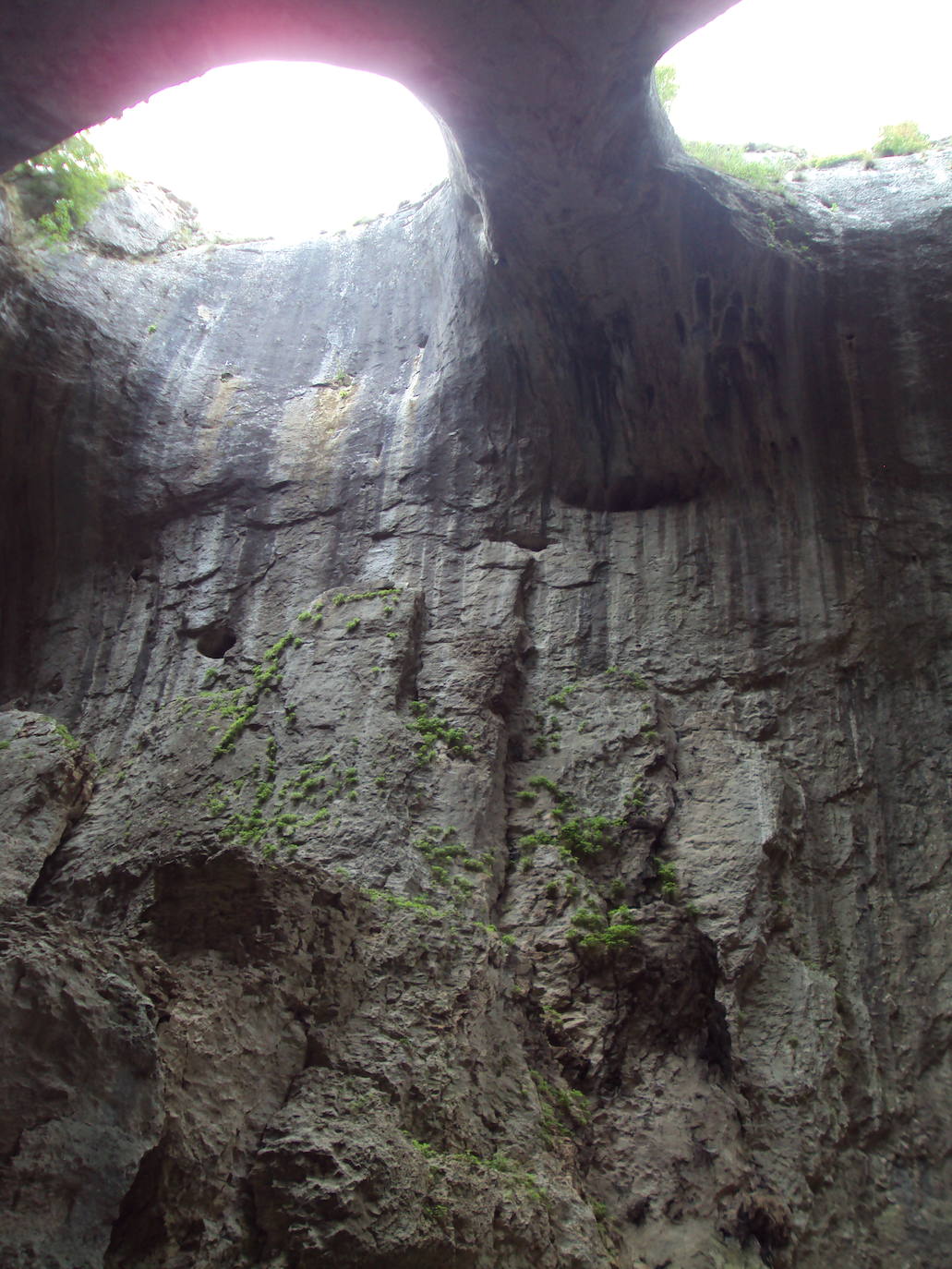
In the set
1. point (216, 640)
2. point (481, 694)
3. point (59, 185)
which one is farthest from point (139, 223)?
point (481, 694)

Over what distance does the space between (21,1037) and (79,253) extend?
10.0 meters

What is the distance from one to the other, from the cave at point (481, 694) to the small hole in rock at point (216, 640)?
44mm

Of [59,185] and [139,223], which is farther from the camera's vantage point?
[139,223]

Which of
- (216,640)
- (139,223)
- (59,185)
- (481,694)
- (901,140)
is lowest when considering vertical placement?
(481,694)

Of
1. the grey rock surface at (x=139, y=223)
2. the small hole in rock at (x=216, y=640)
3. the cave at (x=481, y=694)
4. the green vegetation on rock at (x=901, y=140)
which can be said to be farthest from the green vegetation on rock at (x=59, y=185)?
the green vegetation on rock at (x=901, y=140)

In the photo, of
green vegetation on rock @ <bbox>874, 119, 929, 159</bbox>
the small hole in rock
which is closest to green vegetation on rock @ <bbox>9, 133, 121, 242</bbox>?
the small hole in rock

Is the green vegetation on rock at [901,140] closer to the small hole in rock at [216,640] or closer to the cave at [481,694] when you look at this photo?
the cave at [481,694]

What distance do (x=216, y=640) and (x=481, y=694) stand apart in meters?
3.14

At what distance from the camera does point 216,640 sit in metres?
10.8

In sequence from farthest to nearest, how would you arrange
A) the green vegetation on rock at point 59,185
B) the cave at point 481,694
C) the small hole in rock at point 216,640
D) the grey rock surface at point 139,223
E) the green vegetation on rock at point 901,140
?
the grey rock surface at point 139,223, the green vegetation on rock at point 901,140, the green vegetation on rock at point 59,185, the small hole in rock at point 216,640, the cave at point 481,694

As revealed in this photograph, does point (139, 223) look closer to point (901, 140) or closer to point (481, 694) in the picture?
point (481, 694)

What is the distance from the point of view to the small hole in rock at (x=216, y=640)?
10766mm

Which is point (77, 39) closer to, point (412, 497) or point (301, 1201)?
point (412, 497)

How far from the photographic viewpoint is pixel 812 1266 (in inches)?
258
